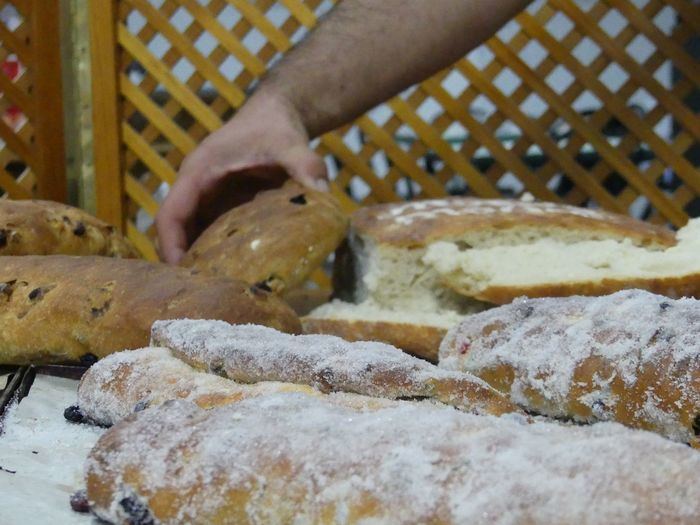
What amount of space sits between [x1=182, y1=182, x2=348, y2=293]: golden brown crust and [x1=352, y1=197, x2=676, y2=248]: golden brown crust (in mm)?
136

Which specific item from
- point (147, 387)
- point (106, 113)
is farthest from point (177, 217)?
point (106, 113)

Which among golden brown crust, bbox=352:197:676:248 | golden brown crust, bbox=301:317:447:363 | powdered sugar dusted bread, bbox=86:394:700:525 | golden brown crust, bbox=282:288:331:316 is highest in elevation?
powdered sugar dusted bread, bbox=86:394:700:525

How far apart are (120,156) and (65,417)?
1.96 m

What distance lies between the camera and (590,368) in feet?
3.20

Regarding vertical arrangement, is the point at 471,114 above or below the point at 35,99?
below

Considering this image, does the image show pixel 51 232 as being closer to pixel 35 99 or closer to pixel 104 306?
pixel 104 306

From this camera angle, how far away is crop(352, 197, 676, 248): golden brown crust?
1647mm

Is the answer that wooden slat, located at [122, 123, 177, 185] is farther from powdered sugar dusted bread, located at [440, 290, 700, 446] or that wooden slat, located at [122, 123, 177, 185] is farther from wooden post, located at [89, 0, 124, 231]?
powdered sugar dusted bread, located at [440, 290, 700, 446]

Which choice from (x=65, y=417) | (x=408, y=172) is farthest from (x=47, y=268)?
(x=408, y=172)

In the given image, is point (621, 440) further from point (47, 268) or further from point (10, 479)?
point (47, 268)

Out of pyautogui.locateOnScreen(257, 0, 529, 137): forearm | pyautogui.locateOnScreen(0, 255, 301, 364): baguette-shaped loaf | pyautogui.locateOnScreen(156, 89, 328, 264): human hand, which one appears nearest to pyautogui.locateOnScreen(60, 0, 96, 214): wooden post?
pyautogui.locateOnScreen(257, 0, 529, 137): forearm

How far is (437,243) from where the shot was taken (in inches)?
64.7

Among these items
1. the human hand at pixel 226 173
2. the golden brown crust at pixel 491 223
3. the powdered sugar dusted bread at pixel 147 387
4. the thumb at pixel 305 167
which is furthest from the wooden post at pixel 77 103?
the powdered sugar dusted bread at pixel 147 387

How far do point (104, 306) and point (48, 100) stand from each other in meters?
1.91
